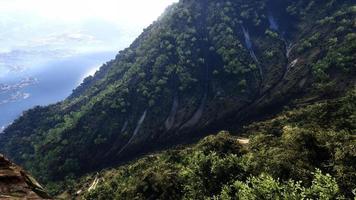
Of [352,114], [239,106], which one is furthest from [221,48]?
[352,114]

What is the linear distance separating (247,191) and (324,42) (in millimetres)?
132186

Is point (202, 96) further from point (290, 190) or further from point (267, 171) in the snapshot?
point (290, 190)

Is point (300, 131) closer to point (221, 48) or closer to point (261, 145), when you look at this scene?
point (261, 145)

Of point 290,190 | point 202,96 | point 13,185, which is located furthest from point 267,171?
point 202,96

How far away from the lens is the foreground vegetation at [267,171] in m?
61.1

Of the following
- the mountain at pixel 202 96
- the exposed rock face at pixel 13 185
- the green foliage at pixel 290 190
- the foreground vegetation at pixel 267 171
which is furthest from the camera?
the mountain at pixel 202 96

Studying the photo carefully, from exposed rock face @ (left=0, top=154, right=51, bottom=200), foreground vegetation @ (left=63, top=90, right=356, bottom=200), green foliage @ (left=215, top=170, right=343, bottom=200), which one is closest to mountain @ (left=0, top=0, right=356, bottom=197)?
foreground vegetation @ (left=63, top=90, right=356, bottom=200)

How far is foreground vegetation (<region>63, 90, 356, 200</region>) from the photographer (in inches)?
2404

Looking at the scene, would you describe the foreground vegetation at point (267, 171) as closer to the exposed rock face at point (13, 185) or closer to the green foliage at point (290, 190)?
the green foliage at point (290, 190)

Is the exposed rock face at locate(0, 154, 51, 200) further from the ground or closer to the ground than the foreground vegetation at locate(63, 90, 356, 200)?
further from the ground

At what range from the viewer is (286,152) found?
74312mm

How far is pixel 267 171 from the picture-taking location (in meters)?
71.9

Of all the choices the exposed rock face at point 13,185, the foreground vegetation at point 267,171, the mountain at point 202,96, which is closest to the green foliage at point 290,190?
the foreground vegetation at point 267,171

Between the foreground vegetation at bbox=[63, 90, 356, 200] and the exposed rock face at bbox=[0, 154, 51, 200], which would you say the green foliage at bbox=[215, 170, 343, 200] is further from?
the exposed rock face at bbox=[0, 154, 51, 200]
